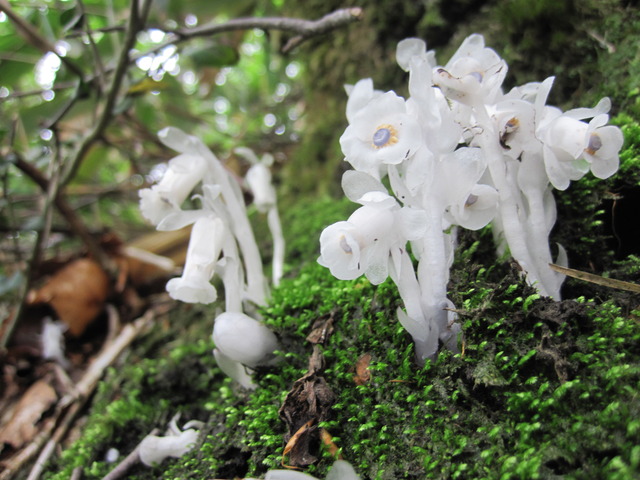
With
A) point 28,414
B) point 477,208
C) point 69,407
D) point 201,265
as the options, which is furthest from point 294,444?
point 28,414

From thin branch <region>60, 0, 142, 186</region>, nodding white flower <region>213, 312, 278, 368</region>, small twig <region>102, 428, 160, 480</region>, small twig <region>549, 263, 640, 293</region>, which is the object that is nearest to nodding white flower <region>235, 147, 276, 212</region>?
thin branch <region>60, 0, 142, 186</region>

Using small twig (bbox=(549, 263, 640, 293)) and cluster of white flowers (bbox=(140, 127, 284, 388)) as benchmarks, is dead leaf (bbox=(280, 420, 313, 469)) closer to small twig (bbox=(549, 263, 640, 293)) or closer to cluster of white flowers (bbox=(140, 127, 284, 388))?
cluster of white flowers (bbox=(140, 127, 284, 388))

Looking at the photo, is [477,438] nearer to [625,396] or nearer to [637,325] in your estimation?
[625,396]

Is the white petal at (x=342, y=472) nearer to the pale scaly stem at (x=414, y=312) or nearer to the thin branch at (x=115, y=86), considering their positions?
the pale scaly stem at (x=414, y=312)

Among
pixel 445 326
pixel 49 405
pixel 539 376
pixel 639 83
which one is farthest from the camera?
pixel 49 405

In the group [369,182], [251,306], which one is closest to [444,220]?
[369,182]

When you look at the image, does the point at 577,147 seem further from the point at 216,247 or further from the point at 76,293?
the point at 76,293
